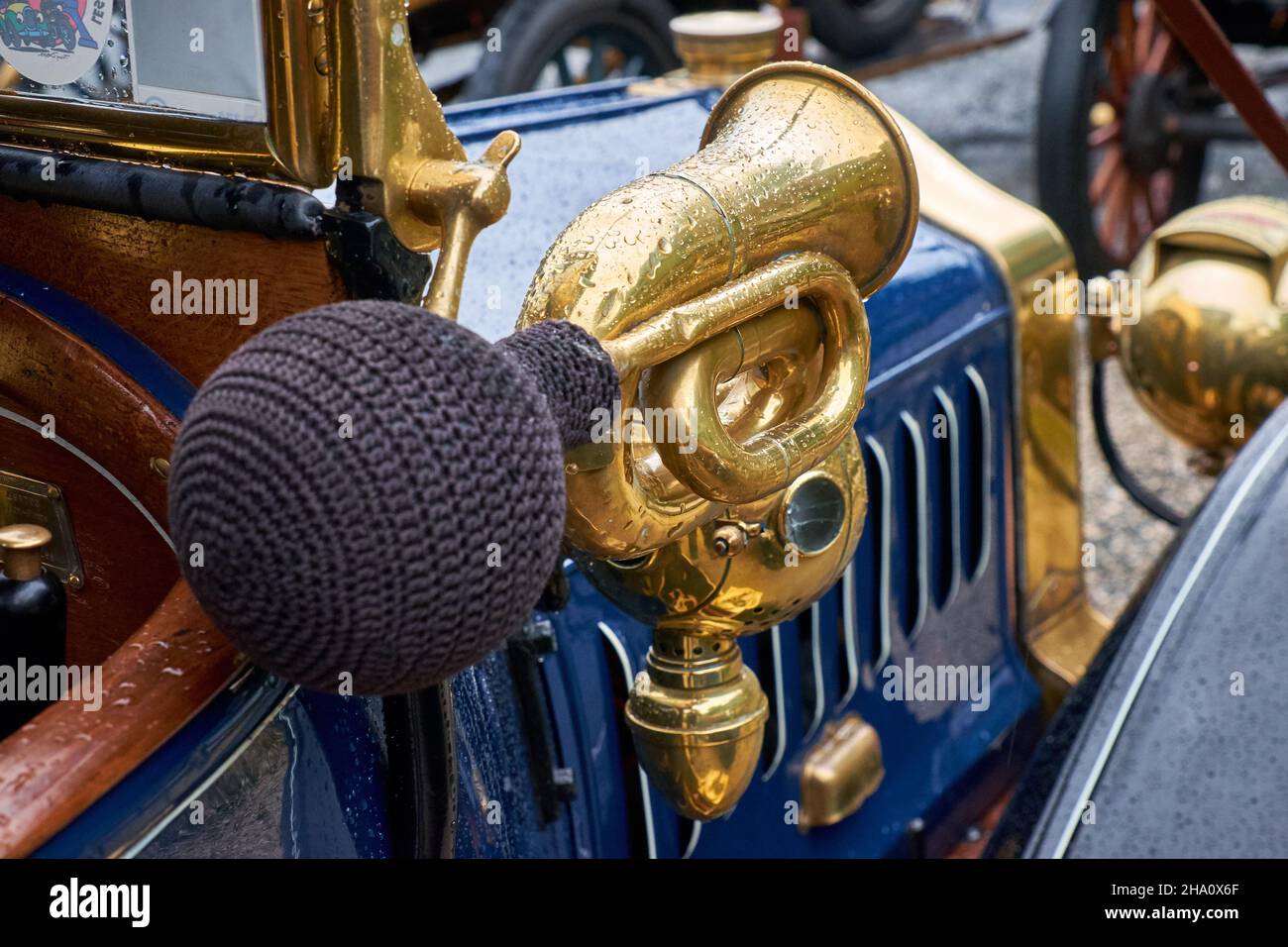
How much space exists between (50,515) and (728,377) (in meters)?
0.51

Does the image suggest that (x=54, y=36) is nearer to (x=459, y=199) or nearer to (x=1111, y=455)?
(x=459, y=199)

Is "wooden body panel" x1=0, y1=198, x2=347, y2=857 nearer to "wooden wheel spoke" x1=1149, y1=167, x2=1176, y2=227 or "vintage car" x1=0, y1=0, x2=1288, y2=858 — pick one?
"vintage car" x1=0, y1=0, x2=1288, y2=858

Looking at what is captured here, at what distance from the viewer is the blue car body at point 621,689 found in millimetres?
800

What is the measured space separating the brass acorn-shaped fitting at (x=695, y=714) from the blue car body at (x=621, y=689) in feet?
0.42

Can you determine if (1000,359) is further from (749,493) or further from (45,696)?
(45,696)

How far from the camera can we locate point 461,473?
581 mm

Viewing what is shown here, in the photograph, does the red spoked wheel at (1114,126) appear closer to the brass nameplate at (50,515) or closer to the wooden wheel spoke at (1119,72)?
the wooden wheel spoke at (1119,72)

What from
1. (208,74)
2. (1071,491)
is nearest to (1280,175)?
(1071,491)

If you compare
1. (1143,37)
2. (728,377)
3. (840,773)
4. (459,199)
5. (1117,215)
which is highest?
(459,199)

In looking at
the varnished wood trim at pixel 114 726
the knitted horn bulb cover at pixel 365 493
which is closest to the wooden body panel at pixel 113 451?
the varnished wood trim at pixel 114 726

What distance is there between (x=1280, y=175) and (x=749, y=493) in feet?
16.7

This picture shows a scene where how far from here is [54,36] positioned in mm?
883

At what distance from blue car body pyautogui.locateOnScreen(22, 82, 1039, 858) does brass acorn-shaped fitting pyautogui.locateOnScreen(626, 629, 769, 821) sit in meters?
0.13

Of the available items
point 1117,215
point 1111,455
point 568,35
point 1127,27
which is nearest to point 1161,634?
point 1111,455
